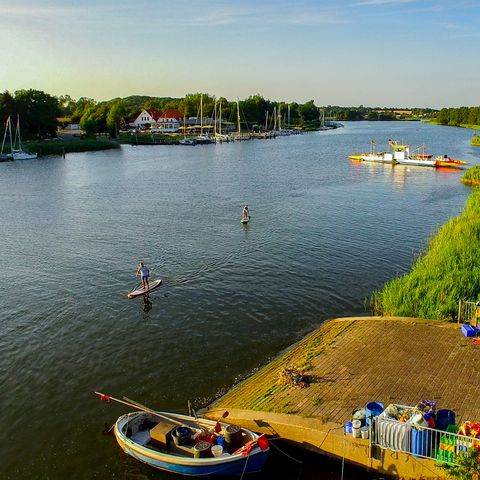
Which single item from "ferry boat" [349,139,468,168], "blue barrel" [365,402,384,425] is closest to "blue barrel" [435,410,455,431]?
"blue barrel" [365,402,384,425]

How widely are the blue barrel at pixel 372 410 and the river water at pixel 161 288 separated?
376 cm

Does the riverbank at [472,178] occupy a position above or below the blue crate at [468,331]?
above

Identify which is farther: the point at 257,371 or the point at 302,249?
the point at 302,249

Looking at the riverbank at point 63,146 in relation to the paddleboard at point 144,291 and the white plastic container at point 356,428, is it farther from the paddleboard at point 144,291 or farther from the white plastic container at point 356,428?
the white plastic container at point 356,428

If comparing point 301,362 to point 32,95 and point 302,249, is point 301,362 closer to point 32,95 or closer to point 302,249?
point 302,249

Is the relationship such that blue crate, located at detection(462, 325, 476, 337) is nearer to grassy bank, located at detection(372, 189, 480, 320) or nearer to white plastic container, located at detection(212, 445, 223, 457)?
grassy bank, located at detection(372, 189, 480, 320)

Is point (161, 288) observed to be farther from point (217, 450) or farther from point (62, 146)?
point (62, 146)

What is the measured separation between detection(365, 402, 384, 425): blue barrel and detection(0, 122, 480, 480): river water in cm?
376

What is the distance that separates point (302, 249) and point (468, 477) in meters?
27.0

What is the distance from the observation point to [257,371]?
2203cm

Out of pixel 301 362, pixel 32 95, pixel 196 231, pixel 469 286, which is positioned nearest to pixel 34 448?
pixel 301 362

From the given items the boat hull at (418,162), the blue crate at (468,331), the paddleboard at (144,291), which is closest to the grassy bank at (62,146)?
the boat hull at (418,162)

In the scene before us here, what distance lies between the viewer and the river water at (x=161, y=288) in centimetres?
2000

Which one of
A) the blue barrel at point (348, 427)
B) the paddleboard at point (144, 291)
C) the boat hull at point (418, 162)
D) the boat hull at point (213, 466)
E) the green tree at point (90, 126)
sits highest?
the green tree at point (90, 126)
